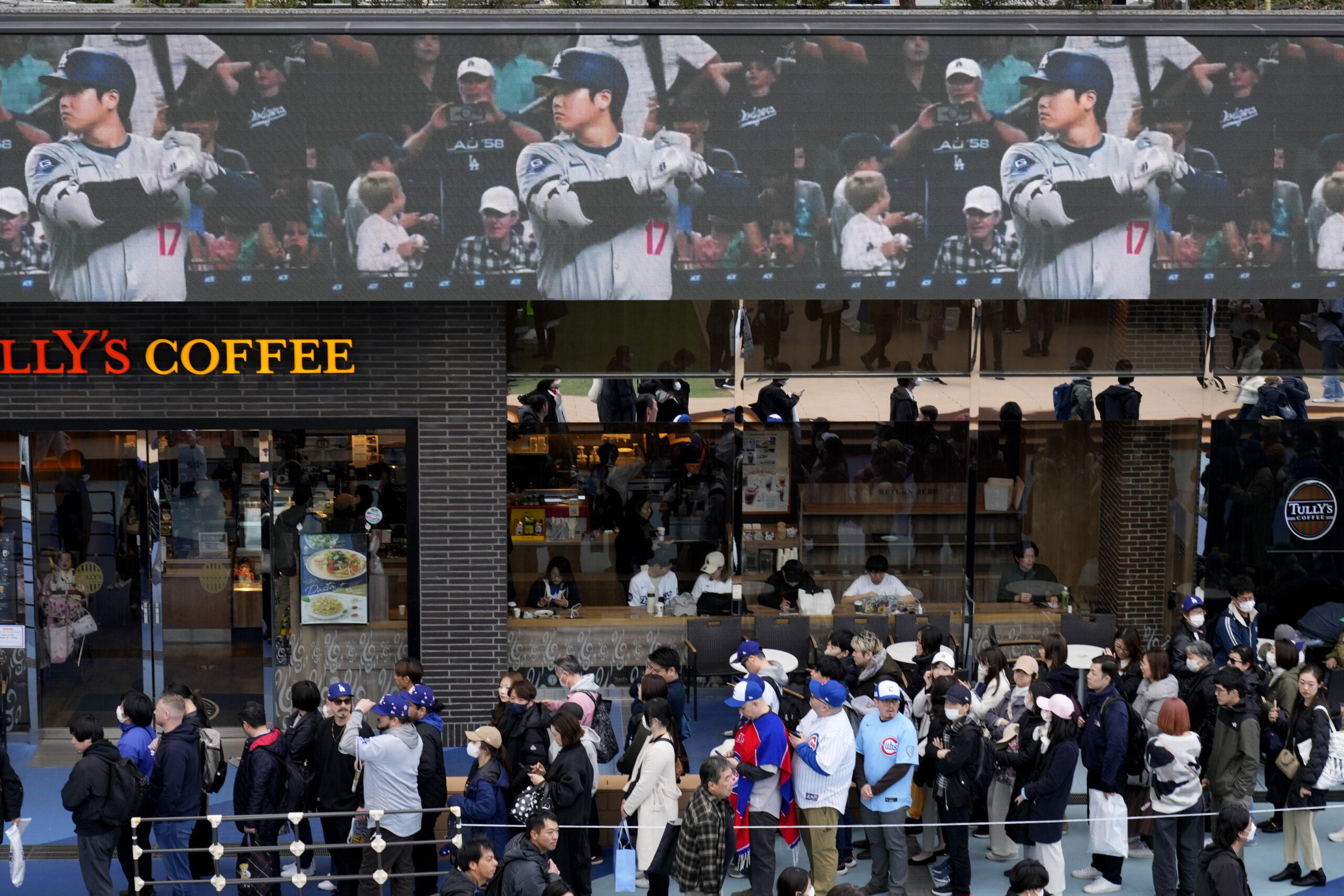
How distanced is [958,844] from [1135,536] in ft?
19.5

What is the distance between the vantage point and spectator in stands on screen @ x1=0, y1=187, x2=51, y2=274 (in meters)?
13.6

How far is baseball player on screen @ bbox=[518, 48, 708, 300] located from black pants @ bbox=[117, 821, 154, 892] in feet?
19.0

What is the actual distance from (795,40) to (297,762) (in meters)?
7.70

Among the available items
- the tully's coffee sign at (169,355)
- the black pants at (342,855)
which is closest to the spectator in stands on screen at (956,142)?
the tully's coffee sign at (169,355)

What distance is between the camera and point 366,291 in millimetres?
13938

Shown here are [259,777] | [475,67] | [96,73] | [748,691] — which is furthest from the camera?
[475,67]

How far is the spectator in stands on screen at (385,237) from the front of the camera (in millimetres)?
13844

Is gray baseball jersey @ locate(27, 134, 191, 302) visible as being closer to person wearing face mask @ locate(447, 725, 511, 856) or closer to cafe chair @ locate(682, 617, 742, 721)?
person wearing face mask @ locate(447, 725, 511, 856)

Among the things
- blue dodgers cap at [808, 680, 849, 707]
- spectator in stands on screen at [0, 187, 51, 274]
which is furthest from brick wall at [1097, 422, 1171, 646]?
spectator in stands on screen at [0, 187, 51, 274]

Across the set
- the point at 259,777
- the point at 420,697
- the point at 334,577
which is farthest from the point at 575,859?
the point at 334,577

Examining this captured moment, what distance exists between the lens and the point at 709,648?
615 inches

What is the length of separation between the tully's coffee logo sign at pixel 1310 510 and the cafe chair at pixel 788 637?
5.38m

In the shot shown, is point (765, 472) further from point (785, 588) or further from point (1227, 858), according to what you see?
point (1227, 858)

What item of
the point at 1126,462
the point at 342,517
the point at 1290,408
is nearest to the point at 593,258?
the point at 342,517
